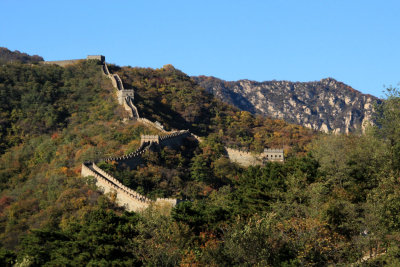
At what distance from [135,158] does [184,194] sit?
6692mm

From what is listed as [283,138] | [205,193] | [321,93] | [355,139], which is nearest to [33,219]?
[205,193]

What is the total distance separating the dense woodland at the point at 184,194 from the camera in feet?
113

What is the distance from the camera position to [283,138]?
326 ft

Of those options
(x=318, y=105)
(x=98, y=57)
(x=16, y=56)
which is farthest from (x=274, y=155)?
(x=318, y=105)

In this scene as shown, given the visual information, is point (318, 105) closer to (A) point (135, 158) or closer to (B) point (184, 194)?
(A) point (135, 158)

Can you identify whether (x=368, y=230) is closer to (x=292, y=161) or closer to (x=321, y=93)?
(x=292, y=161)

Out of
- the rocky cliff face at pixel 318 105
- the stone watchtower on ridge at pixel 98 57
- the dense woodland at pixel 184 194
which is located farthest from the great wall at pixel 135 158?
the rocky cliff face at pixel 318 105

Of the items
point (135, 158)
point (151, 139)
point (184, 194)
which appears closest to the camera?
point (184, 194)

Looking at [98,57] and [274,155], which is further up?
[98,57]

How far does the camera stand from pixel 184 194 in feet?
199

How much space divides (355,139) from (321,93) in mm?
144811

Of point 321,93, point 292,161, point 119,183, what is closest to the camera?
point 292,161

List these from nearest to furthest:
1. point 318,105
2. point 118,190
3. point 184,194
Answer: point 118,190
point 184,194
point 318,105

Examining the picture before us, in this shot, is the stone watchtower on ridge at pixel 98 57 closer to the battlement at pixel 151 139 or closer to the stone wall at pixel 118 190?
the battlement at pixel 151 139
